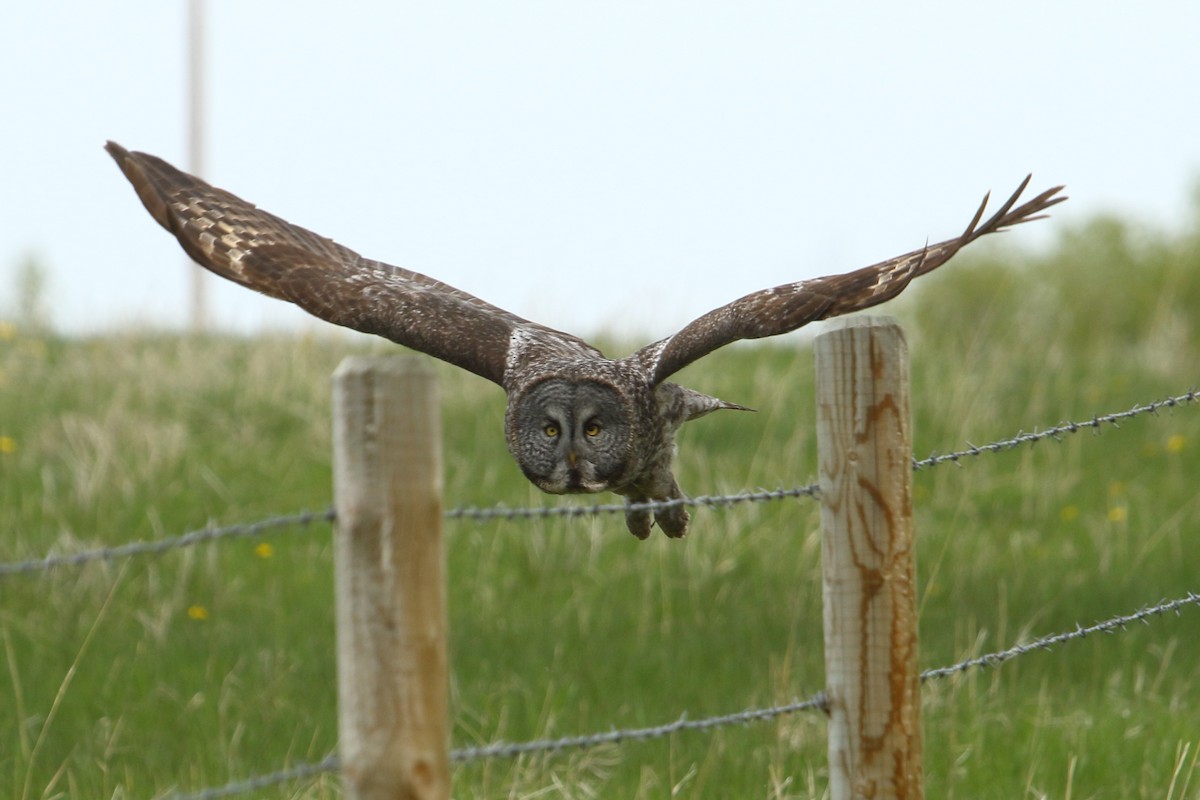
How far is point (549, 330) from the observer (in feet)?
A: 17.3

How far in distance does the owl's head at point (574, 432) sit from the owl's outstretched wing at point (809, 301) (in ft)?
0.75

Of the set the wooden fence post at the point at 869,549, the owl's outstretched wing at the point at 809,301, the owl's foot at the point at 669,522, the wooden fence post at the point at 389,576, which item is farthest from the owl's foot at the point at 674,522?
the wooden fence post at the point at 389,576

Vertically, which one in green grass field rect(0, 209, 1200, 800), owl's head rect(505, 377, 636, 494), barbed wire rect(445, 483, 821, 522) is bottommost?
green grass field rect(0, 209, 1200, 800)

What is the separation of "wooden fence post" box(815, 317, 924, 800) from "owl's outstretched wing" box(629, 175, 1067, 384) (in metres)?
1.19

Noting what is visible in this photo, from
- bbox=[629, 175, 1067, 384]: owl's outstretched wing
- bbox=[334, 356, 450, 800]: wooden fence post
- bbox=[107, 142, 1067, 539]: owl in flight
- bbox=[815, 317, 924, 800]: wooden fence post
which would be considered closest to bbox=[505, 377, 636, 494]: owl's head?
bbox=[107, 142, 1067, 539]: owl in flight

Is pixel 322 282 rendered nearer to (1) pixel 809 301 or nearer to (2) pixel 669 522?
(2) pixel 669 522

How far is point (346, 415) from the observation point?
2.35 meters

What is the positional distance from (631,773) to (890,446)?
268cm

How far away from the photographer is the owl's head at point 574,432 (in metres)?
4.36

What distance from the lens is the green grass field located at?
5312 millimetres

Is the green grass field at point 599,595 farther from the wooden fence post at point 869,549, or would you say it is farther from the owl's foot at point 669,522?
the wooden fence post at point 869,549

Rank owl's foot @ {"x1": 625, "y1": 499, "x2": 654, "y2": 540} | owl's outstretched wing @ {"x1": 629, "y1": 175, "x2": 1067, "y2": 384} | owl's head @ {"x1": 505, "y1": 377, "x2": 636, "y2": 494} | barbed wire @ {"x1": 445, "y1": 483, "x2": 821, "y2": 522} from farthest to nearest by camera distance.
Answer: owl's foot @ {"x1": 625, "y1": 499, "x2": 654, "y2": 540}
owl's head @ {"x1": 505, "y1": 377, "x2": 636, "y2": 494}
owl's outstretched wing @ {"x1": 629, "y1": 175, "x2": 1067, "y2": 384}
barbed wire @ {"x1": 445, "y1": 483, "x2": 821, "y2": 522}

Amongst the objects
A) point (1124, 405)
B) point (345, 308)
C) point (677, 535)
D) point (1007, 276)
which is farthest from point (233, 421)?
point (1007, 276)

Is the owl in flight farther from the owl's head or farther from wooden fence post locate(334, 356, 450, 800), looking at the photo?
wooden fence post locate(334, 356, 450, 800)
